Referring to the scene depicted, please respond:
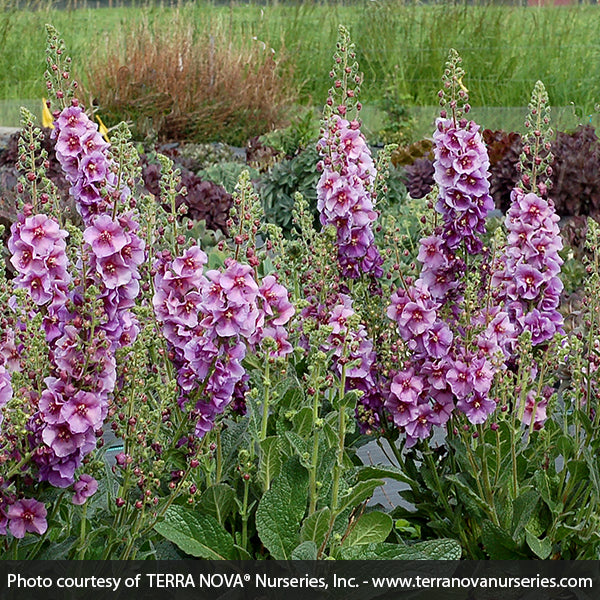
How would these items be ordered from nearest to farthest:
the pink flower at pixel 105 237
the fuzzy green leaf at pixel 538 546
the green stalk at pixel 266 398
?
the pink flower at pixel 105 237
the green stalk at pixel 266 398
the fuzzy green leaf at pixel 538 546

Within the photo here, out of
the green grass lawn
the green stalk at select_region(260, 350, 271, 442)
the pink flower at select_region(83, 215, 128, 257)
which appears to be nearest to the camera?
the pink flower at select_region(83, 215, 128, 257)

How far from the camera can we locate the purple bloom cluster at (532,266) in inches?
89.0

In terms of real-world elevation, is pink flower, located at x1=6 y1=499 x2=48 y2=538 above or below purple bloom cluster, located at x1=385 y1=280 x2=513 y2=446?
below

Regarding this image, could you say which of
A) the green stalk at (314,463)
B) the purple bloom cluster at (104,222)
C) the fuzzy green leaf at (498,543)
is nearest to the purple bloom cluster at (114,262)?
the purple bloom cluster at (104,222)

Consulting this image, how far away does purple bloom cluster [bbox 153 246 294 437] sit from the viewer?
183 cm

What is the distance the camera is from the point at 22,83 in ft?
40.0

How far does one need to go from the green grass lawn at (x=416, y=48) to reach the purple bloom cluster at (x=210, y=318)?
9167 millimetres

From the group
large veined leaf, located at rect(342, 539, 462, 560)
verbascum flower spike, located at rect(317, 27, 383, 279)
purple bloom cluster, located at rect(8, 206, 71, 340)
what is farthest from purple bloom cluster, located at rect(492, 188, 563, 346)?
purple bloom cluster, located at rect(8, 206, 71, 340)

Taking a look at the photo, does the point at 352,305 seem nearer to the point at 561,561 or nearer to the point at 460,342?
the point at 460,342

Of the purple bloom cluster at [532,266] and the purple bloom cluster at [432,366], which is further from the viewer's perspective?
the purple bloom cluster at [532,266]

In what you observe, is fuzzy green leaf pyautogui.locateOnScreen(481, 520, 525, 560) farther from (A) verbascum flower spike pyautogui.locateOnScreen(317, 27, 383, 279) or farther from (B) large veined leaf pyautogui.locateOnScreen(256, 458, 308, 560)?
(A) verbascum flower spike pyautogui.locateOnScreen(317, 27, 383, 279)

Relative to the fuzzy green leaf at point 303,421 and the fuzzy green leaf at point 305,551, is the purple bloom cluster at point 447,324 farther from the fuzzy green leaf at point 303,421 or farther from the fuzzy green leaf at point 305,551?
the fuzzy green leaf at point 305,551

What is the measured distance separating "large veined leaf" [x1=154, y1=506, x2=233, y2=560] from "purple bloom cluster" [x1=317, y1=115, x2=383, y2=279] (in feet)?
2.21

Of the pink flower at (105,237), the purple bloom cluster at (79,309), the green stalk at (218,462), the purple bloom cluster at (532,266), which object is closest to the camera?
the purple bloom cluster at (79,309)
